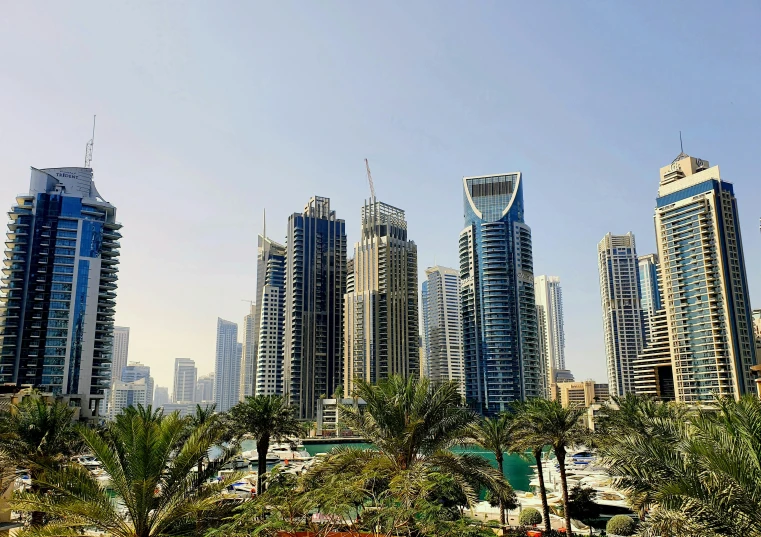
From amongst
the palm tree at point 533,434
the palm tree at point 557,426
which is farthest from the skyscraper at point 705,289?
the palm tree at point 557,426

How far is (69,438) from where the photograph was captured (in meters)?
26.7

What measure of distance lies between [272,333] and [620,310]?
362 ft

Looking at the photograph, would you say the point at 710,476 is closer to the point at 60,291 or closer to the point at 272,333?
the point at 60,291

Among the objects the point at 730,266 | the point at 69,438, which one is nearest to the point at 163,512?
the point at 69,438

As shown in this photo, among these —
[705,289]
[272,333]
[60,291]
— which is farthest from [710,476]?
[272,333]

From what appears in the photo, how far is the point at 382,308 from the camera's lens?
147m

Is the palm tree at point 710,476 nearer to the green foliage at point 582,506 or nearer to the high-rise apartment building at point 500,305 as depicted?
the green foliage at point 582,506

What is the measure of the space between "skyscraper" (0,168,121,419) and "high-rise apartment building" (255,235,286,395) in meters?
63.9

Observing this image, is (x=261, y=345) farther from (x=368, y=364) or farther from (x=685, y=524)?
(x=685, y=524)

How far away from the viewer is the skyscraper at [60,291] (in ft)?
326

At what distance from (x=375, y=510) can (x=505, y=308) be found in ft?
411

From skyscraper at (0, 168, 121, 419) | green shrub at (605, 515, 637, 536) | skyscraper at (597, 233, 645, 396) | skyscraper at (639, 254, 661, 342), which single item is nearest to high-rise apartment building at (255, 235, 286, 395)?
skyscraper at (0, 168, 121, 419)

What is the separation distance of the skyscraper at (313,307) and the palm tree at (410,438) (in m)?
134

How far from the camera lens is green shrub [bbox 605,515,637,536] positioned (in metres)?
29.5
